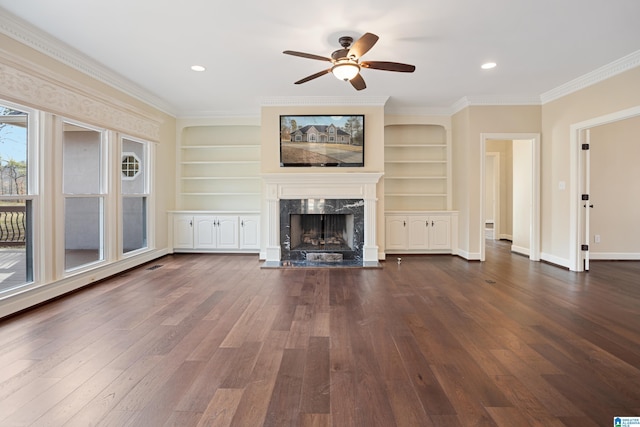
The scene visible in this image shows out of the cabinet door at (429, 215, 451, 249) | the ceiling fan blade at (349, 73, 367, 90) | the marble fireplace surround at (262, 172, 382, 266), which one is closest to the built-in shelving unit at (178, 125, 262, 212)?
the marble fireplace surround at (262, 172, 382, 266)

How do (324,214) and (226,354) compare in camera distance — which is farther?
(324,214)

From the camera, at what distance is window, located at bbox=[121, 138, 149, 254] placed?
484 centimetres

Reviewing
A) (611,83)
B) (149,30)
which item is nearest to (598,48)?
(611,83)

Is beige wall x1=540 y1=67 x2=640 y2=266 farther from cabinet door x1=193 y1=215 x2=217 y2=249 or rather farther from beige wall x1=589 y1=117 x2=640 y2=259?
cabinet door x1=193 y1=215 x2=217 y2=249

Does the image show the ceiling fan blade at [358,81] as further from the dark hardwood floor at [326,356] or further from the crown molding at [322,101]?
the dark hardwood floor at [326,356]

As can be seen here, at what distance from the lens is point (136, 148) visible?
202 inches

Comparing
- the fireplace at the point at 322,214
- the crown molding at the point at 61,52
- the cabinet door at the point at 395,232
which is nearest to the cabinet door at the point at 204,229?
the fireplace at the point at 322,214

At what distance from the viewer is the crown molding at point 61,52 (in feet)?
9.52

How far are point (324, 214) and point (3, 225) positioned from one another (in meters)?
4.03

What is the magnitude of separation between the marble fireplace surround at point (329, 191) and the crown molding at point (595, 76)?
117 inches

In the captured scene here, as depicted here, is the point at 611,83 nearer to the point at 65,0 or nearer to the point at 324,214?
the point at 324,214

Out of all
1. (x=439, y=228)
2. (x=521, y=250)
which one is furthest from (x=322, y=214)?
(x=521, y=250)

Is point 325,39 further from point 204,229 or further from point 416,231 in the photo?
point 204,229

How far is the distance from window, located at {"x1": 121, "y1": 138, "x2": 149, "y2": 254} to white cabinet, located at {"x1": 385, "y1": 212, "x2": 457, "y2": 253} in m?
4.33
